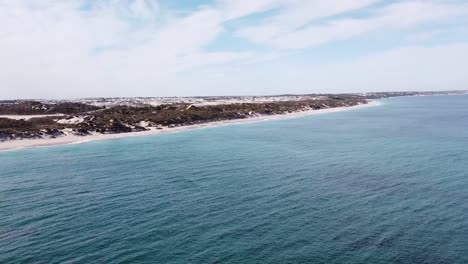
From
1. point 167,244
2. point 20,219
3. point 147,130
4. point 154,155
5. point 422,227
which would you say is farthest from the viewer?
point 147,130

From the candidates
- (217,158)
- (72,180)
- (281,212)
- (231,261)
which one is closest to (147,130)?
(217,158)

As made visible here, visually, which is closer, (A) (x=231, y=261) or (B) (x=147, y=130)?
(A) (x=231, y=261)

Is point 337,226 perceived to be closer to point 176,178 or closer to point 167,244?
point 167,244

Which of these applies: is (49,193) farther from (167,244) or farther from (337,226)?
(337,226)

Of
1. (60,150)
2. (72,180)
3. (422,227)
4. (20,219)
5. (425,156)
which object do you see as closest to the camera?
(422,227)

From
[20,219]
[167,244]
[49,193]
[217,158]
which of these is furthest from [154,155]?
[167,244]

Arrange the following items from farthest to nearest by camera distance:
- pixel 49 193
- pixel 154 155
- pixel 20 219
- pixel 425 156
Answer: pixel 154 155 < pixel 425 156 < pixel 49 193 < pixel 20 219
